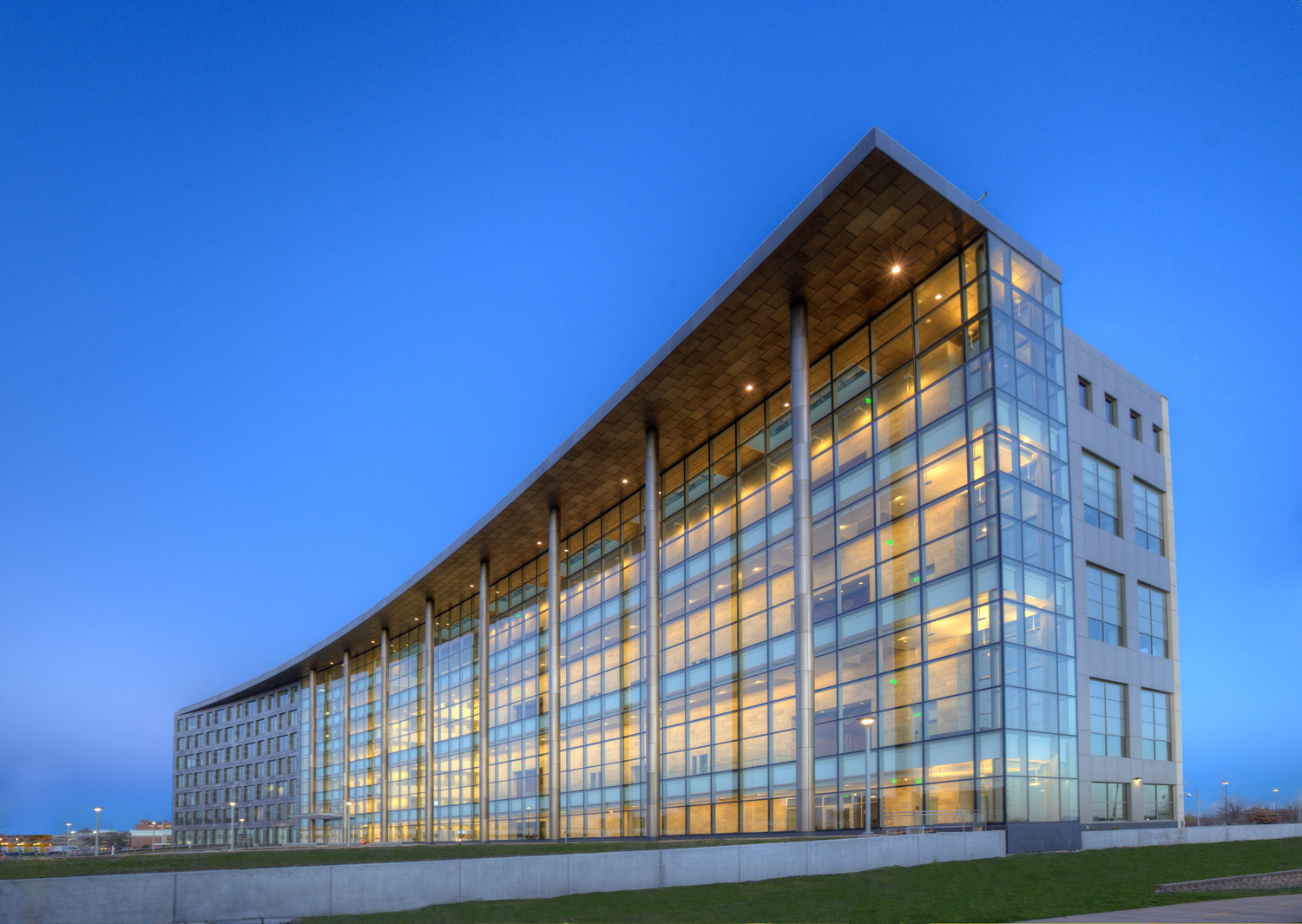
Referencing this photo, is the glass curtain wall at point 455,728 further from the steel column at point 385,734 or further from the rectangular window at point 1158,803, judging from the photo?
the rectangular window at point 1158,803

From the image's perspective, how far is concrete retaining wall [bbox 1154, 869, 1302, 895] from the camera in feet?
46.4

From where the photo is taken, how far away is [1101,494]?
3762cm

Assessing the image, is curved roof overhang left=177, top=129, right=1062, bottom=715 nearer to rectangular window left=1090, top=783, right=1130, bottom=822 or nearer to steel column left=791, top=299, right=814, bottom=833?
steel column left=791, top=299, right=814, bottom=833

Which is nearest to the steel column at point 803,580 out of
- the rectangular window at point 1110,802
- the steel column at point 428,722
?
the rectangular window at point 1110,802

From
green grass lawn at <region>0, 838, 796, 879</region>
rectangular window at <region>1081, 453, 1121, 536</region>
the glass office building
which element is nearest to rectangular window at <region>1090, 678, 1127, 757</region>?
the glass office building

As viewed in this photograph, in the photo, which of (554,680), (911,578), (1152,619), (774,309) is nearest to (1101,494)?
(1152,619)

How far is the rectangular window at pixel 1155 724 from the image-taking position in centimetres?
3744

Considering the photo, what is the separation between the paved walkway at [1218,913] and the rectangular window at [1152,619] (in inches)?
1095

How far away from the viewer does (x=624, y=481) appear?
169ft

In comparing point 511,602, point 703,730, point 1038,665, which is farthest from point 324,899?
point 511,602

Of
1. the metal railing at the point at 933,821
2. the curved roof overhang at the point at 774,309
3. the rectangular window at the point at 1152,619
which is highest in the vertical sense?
the curved roof overhang at the point at 774,309

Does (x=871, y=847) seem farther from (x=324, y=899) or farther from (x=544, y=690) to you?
(x=544, y=690)

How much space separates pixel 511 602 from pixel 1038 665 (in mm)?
42444

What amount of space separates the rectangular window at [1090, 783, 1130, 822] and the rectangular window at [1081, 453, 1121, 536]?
934 centimetres
